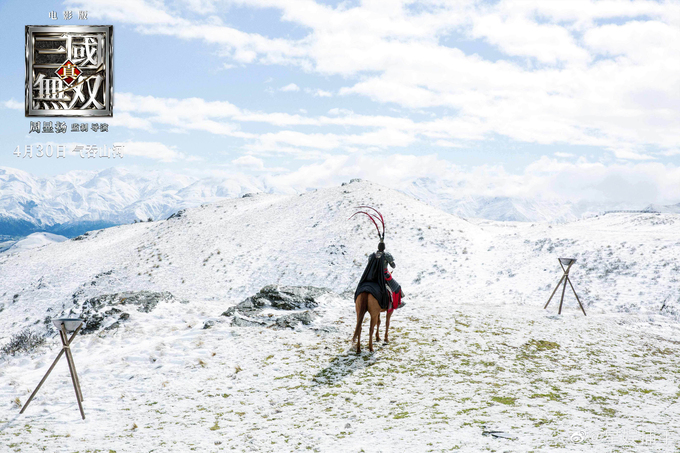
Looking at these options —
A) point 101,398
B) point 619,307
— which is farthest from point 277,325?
point 619,307

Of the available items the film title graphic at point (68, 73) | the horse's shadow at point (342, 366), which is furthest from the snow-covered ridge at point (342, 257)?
the film title graphic at point (68, 73)

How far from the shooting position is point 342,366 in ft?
40.1

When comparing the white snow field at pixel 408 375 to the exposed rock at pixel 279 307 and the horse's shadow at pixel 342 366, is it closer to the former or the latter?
the horse's shadow at pixel 342 366

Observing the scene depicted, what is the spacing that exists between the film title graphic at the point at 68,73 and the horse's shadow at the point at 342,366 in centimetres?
1574

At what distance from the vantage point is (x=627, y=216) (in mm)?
46844

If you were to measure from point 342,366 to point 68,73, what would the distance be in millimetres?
18728

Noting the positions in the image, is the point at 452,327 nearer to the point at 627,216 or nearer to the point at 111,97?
the point at 111,97

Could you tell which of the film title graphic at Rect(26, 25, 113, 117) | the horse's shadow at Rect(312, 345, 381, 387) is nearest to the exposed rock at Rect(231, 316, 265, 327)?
the horse's shadow at Rect(312, 345, 381, 387)

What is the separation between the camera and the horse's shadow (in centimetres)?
1140

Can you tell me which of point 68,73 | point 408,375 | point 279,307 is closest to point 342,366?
point 408,375

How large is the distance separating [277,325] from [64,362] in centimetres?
707

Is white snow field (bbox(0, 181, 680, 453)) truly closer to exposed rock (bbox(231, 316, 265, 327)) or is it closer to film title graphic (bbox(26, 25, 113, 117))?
exposed rock (bbox(231, 316, 265, 327))

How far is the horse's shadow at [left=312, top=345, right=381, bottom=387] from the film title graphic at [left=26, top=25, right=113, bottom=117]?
1574cm

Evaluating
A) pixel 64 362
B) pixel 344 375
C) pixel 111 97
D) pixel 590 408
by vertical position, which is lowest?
pixel 64 362
